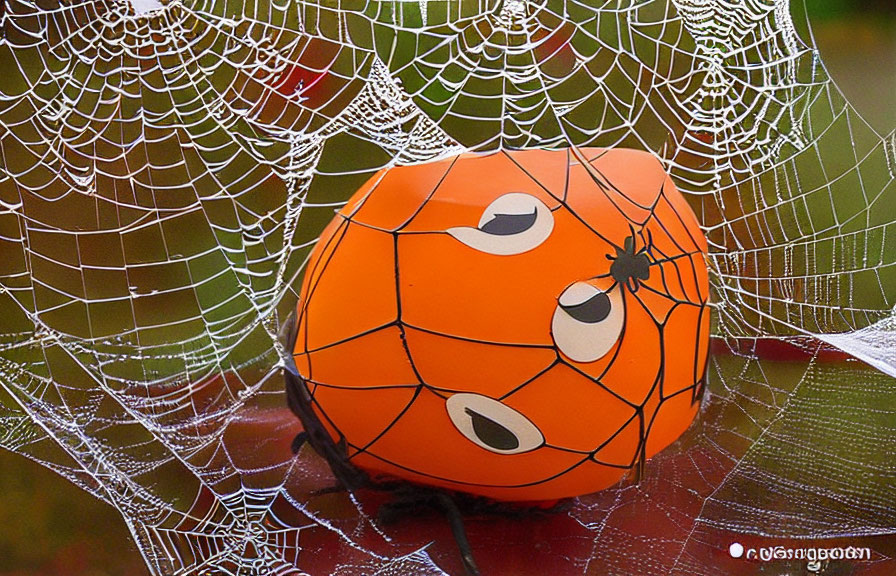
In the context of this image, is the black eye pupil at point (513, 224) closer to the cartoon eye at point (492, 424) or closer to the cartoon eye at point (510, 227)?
the cartoon eye at point (510, 227)

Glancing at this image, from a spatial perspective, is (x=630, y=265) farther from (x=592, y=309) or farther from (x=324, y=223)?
(x=324, y=223)

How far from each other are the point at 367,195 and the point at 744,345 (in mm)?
386

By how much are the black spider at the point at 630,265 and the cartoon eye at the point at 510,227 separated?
0.16 feet

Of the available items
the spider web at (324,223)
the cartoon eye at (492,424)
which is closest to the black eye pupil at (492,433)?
the cartoon eye at (492,424)

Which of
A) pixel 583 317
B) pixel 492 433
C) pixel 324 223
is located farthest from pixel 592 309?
pixel 324 223

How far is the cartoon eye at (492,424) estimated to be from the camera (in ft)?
1.72

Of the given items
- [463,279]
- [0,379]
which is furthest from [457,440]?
[0,379]

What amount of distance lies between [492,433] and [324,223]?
21cm

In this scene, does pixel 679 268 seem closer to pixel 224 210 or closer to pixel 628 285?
pixel 628 285

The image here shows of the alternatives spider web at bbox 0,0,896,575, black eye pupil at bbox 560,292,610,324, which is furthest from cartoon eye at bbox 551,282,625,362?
spider web at bbox 0,0,896,575

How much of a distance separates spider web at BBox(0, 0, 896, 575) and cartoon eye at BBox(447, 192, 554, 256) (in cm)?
7

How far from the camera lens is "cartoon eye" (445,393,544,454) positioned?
525 millimetres

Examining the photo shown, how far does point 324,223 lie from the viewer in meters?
0.58

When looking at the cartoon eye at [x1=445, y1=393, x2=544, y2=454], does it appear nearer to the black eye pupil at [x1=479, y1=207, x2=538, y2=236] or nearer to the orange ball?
the orange ball
